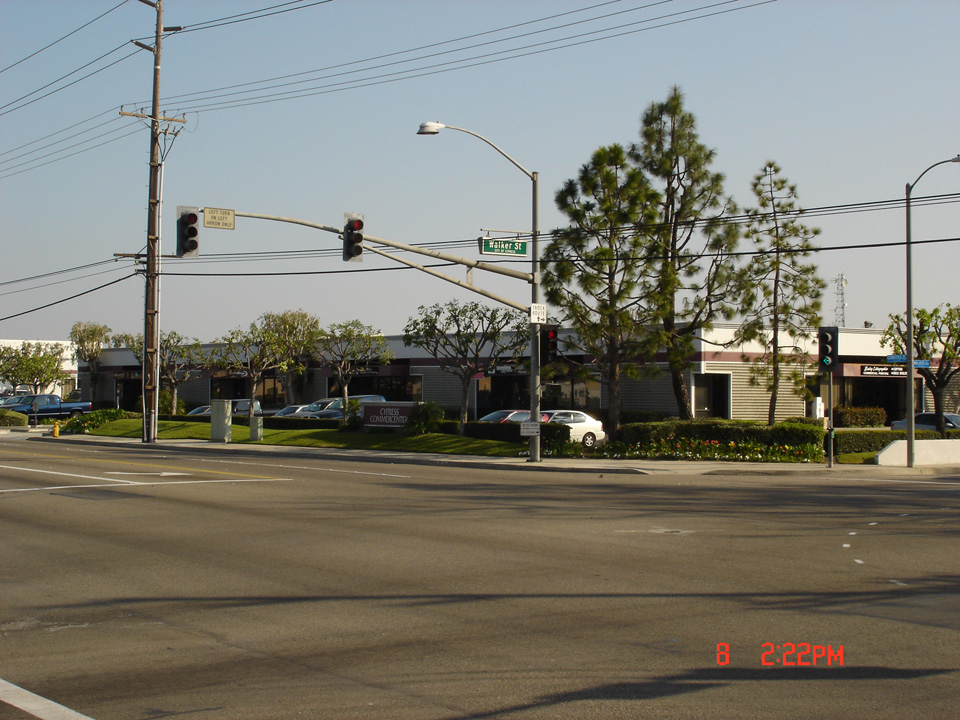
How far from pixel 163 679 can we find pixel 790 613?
5.32 metres

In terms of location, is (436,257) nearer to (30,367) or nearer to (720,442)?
(720,442)

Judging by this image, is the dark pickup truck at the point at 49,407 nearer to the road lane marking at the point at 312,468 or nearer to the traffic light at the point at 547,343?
the road lane marking at the point at 312,468

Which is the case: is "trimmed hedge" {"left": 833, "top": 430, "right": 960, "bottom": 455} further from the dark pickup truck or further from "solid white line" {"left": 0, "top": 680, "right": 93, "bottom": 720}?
the dark pickup truck

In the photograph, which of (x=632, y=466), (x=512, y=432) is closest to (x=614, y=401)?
(x=512, y=432)

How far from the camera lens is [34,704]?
19.9ft

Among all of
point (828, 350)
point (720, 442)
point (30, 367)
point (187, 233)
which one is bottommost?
point (720, 442)

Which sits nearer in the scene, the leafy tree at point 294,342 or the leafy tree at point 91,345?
the leafy tree at point 294,342

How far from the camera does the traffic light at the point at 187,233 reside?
2156cm

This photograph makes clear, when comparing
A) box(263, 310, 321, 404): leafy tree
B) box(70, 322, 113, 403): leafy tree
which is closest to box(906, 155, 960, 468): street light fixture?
box(263, 310, 321, 404): leafy tree

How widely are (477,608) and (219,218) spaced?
16372 millimetres

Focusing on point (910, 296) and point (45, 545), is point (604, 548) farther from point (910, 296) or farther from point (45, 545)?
point (910, 296)

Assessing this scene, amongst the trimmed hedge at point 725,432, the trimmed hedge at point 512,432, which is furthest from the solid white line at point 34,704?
the trimmed hedge at point 512,432

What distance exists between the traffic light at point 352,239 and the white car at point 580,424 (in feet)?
55.4
